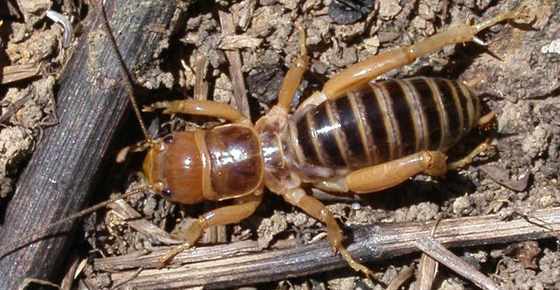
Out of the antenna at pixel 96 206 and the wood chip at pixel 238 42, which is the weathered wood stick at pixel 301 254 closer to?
the antenna at pixel 96 206

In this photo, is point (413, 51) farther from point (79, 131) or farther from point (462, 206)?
point (79, 131)

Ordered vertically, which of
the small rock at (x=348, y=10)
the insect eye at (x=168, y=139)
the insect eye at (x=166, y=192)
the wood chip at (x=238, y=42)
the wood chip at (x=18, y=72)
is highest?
the small rock at (x=348, y=10)

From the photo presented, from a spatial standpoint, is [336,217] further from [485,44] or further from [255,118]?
[485,44]

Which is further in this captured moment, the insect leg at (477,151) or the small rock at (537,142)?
the insect leg at (477,151)

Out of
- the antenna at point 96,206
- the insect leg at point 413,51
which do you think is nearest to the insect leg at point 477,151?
the insect leg at point 413,51

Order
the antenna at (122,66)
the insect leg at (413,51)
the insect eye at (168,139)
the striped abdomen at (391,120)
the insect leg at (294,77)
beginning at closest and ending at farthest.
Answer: the striped abdomen at (391,120) < the antenna at (122,66) < the insect leg at (413,51) < the insect leg at (294,77) < the insect eye at (168,139)

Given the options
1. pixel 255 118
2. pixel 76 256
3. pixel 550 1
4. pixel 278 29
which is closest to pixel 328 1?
pixel 278 29
